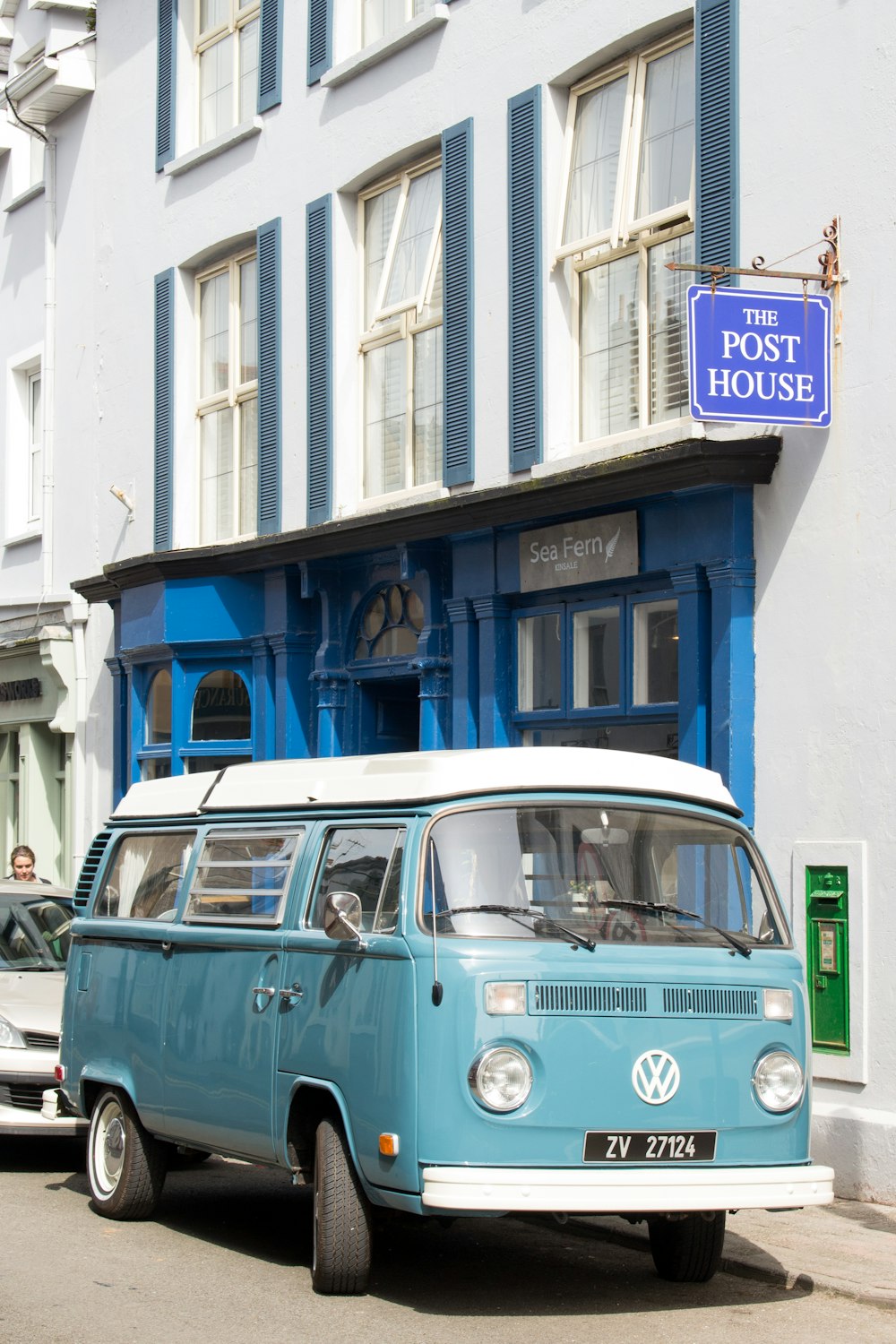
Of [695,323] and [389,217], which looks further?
[389,217]

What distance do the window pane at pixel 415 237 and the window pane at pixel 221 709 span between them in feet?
12.8

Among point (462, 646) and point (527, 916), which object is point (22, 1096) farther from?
point (462, 646)

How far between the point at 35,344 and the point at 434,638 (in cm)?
926

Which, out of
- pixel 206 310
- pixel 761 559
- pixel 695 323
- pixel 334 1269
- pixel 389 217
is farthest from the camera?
pixel 206 310

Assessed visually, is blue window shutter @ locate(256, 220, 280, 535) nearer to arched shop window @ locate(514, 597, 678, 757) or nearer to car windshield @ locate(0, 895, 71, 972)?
arched shop window @ locate(514, 597, 678, 757)

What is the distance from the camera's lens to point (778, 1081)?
7.88 meters

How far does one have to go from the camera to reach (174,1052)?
927 cm

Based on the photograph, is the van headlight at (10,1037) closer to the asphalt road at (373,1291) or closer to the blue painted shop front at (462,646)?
the asphalt road at (373,1291)

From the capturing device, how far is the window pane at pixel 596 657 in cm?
1363

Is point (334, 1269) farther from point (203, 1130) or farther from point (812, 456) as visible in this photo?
point (812, 456)

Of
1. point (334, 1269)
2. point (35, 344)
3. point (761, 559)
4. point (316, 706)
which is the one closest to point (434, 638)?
point (316, 706)

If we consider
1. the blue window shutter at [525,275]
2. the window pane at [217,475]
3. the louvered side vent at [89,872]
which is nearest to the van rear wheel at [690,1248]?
the louvered side vent at [89,872]

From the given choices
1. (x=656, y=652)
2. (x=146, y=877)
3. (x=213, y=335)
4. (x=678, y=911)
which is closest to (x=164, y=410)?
(x=213, y=335)

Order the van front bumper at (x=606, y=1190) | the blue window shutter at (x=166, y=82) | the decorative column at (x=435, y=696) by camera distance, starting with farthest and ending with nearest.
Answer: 1. the blue window shutter at (x=166, y=82)
2. the decorative column at (x=435, y=696)
3. the van front bumper at (x=606, y=1190)
